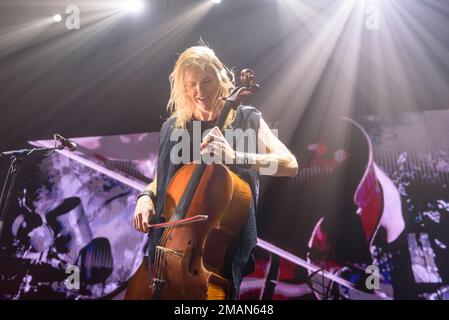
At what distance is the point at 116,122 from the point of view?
148 inches

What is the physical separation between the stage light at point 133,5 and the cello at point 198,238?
2.34 m

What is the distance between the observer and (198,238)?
165 centimetres

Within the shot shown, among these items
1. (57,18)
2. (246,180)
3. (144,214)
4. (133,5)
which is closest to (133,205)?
(144,214)

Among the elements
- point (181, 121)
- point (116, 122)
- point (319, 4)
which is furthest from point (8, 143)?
point (319, 4)

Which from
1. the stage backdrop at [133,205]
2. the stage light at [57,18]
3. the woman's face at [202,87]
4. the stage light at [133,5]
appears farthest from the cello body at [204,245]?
the stage light at [57,18]

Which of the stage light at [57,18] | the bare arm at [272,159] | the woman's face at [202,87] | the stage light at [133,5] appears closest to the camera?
the bare arm at [272,159]

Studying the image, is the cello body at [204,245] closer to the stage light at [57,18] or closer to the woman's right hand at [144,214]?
the woman's right hand at [144,214]

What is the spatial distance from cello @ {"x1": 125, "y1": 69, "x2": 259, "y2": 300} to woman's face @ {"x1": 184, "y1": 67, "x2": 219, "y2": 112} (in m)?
0.53

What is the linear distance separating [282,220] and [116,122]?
1867mm

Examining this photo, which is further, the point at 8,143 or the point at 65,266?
the point at 8,143

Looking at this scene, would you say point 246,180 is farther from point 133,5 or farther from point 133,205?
point 133,5

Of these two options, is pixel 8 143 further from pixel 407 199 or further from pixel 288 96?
pixel 407 199

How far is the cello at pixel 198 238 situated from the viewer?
160cm
